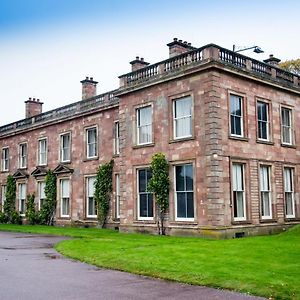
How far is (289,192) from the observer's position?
25406 millimetres

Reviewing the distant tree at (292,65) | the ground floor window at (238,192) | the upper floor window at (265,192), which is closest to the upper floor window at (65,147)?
the ground floor window at (238,192)

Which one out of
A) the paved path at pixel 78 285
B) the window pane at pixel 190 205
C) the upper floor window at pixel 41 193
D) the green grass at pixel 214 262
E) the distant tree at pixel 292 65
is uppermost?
the distant tree at pixel 292 65

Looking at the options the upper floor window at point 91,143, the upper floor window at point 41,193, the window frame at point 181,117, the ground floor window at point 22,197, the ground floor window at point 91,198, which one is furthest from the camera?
the ground floor window at point 22,197

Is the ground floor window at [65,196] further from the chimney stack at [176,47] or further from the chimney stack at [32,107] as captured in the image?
the chimney stack at [176,47]

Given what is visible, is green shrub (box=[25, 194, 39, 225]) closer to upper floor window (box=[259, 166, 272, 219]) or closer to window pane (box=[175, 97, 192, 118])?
window pane (box=[175, 97, 192, 118])

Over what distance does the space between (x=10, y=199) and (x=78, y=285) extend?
31387 millimetres

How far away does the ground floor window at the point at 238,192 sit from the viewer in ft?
71.9

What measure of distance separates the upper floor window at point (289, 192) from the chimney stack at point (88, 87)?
16189mm

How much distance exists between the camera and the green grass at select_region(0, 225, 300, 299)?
9.66 meters

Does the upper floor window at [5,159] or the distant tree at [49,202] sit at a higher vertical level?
the upper floor window at [5,159]

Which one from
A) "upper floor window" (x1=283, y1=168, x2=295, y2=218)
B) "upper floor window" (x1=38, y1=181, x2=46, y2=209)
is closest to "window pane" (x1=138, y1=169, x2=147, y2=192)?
"upper floor window" (x1=283, y1=168, x2=295, y2=218)

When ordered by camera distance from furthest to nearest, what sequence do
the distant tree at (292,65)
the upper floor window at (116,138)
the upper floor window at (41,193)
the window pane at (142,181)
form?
1. the distant tree at (292,65)
2. the upper floor window at (41,193)
3. the upper floor window at (116,138)
4. the window pane at (142,181)

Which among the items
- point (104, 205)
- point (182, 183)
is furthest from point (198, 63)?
point (104, 205)

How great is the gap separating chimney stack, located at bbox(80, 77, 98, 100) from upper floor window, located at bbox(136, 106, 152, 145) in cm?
1059
